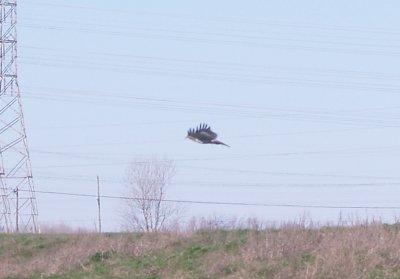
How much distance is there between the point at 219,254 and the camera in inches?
1097

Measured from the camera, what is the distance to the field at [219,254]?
25.0 meters

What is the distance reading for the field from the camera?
24984mm

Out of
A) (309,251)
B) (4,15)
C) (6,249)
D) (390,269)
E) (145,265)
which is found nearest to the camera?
(390,269)

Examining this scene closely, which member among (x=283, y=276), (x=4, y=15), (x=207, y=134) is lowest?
(x=283, y=276)

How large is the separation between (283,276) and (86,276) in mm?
6507

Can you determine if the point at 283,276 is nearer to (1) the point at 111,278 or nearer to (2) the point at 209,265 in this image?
(2) the point at 209,265

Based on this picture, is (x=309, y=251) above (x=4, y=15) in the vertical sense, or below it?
below

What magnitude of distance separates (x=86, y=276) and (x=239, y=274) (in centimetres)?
517

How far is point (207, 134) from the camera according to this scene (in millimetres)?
33656

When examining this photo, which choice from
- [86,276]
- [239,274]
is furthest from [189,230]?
[239,274]

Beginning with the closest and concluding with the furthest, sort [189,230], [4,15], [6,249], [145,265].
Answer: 1. [145,265]
2. [189,230]
3. [6,249]
4. [4,15]

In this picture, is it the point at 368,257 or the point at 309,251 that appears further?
the point at 309,251

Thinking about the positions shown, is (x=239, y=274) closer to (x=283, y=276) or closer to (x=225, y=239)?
(x=283, y=276)

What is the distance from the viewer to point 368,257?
25047 millimetres
